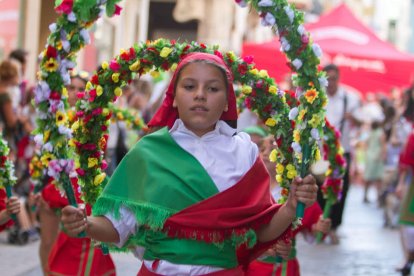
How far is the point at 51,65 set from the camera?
15.0 ft

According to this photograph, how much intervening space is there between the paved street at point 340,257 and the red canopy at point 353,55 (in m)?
2.43

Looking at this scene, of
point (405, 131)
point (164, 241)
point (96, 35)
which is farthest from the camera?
point (96, 35)

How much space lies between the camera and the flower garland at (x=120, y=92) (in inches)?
212

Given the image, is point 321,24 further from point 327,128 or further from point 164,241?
point 164,241

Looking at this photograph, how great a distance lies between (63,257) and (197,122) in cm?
307

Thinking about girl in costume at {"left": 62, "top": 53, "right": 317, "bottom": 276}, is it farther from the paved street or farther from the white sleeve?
the paved street

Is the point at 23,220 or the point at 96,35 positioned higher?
the point at 96,35

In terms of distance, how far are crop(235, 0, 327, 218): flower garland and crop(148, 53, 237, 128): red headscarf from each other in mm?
291

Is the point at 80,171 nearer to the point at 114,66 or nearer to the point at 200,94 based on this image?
the point at 114,66

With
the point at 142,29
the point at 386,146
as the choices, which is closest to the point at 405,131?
the point at 386,146

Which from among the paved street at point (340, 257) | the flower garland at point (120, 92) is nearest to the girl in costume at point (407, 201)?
the paved street at point (340, 257)

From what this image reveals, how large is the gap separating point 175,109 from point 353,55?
12214mm

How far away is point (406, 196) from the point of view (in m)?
10.0

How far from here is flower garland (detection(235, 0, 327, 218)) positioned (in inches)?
188
